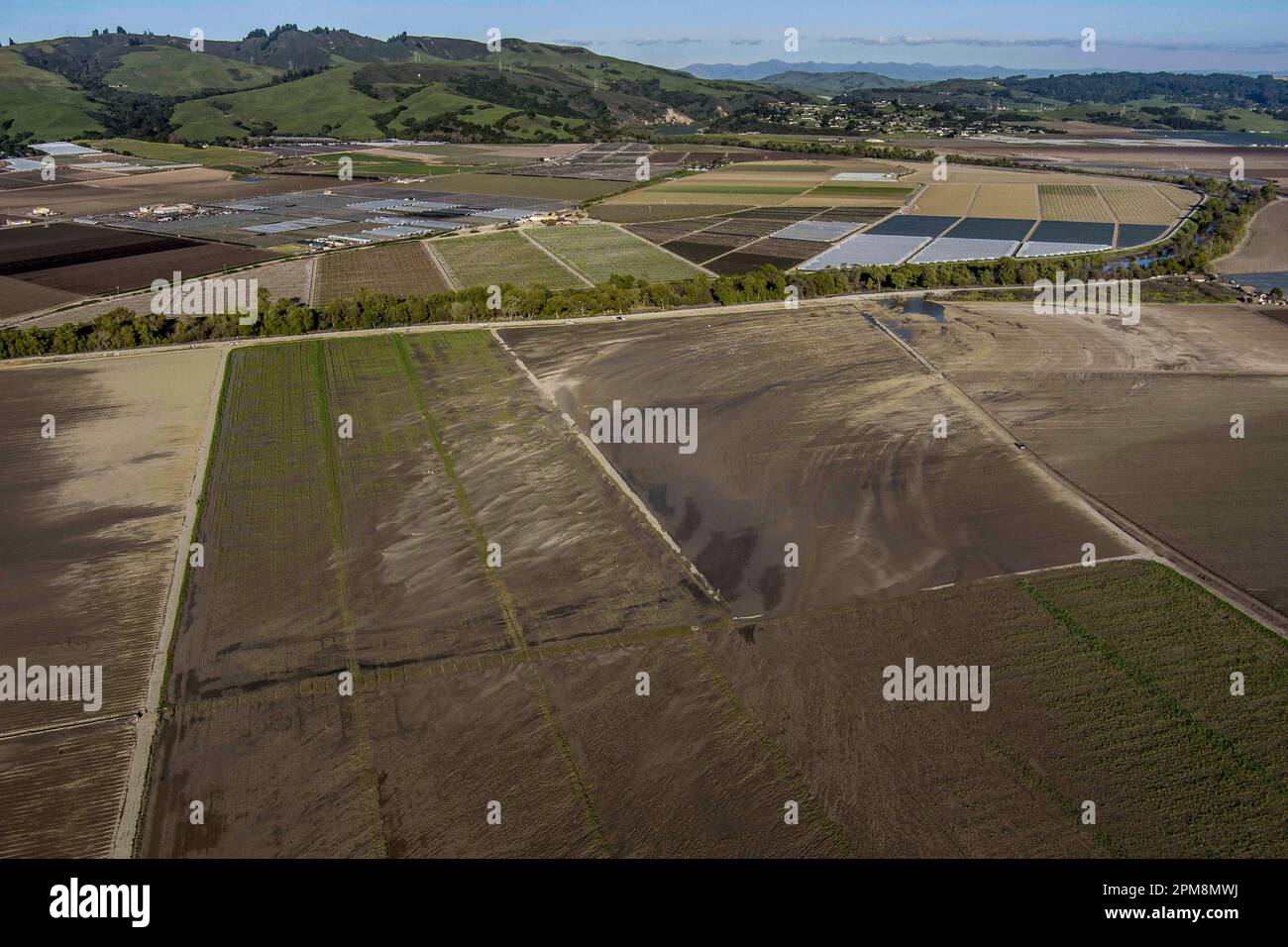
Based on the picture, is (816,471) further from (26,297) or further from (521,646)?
(26,297)

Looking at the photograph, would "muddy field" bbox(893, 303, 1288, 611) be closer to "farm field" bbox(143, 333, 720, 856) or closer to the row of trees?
the row of trees

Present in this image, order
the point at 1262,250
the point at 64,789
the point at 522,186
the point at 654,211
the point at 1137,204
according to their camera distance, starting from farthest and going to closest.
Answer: the point at 522,186 < the point at 654,211 < the point at 1137,204 < the point at 1262,250 < the point at 64,789

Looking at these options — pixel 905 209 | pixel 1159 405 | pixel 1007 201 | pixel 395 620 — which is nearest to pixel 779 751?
pixel 395 620

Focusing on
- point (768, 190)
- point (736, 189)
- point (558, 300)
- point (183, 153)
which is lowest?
point (558, 300)

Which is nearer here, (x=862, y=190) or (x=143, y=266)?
(x=143, y=266)

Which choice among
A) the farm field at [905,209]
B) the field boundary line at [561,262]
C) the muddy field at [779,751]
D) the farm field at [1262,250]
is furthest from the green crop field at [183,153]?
the muddy field at [779,751]

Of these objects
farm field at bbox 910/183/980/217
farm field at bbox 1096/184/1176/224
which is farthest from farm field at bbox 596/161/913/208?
farm field at bbox 1096/184/1176/224
